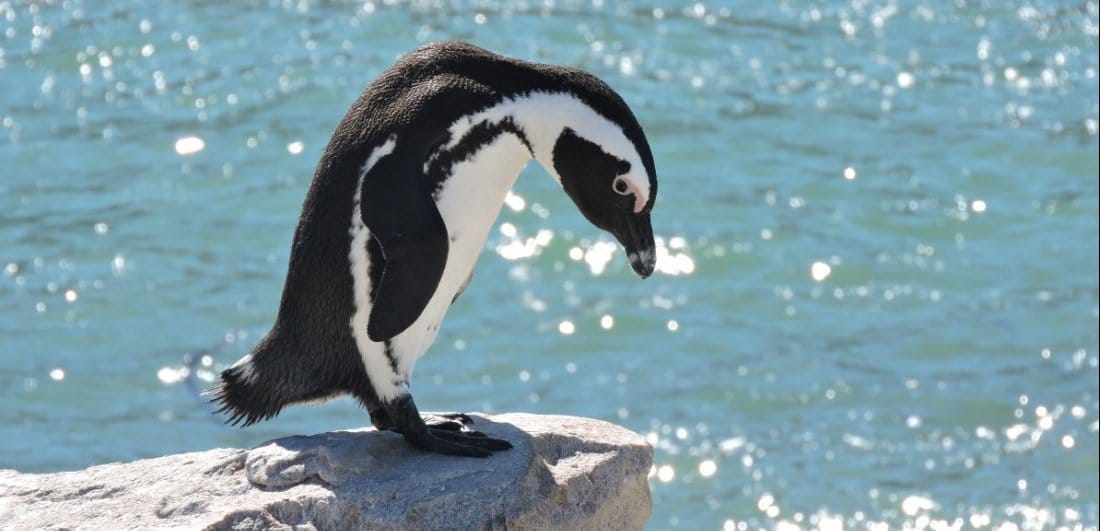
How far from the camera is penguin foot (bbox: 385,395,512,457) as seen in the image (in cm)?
411

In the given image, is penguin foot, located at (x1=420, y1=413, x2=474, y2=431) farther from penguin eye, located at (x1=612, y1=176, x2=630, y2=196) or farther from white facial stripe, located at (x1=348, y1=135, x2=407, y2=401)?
penguin eye, located at (x1=612, y1=176, x2=630, y2=196)

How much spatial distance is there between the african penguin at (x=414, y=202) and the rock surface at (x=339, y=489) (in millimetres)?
117

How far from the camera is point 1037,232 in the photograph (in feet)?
28.5

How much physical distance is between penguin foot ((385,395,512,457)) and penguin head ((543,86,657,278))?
58 cm

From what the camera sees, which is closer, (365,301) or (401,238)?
(401,238)

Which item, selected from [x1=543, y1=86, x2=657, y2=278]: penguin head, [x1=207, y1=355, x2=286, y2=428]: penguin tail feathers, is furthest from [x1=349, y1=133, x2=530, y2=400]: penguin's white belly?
[x1=207, y1=355, x2=286, y2=428]: penguin tail feathers

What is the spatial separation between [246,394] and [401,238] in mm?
621

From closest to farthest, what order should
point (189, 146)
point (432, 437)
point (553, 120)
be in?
point (553, 120)
point (432, 437)
point (189, 146)

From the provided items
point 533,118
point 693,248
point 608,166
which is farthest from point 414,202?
point 693,248

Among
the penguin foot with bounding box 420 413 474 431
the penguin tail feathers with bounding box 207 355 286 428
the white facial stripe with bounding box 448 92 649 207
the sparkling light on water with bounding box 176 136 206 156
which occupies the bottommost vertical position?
the penguin foot with bounding box 420 413 474 431

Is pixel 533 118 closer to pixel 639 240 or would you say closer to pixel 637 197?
pixel 637 197

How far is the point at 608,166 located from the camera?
3982mm

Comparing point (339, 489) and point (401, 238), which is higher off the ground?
point (401, 238)

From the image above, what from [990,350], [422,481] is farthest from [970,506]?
[422,481]
